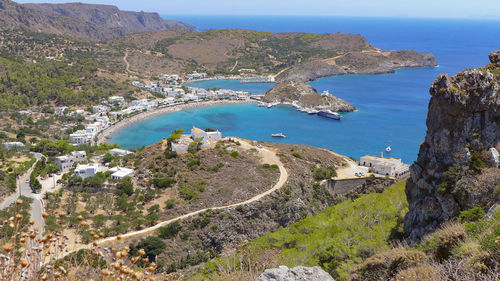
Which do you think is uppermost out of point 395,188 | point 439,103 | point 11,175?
point 439,103

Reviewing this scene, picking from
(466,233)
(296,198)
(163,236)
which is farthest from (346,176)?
(466,233)

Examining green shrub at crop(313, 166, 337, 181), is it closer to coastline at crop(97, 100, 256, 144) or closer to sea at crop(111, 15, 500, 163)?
sea at crop(111, 15, 500, 163)

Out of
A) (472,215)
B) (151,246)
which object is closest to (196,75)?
(151,246)

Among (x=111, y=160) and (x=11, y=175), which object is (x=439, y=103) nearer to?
(x=111, y=160)

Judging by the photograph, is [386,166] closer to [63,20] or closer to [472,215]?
[472,215]

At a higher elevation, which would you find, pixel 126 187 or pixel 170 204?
pixel 126 187
